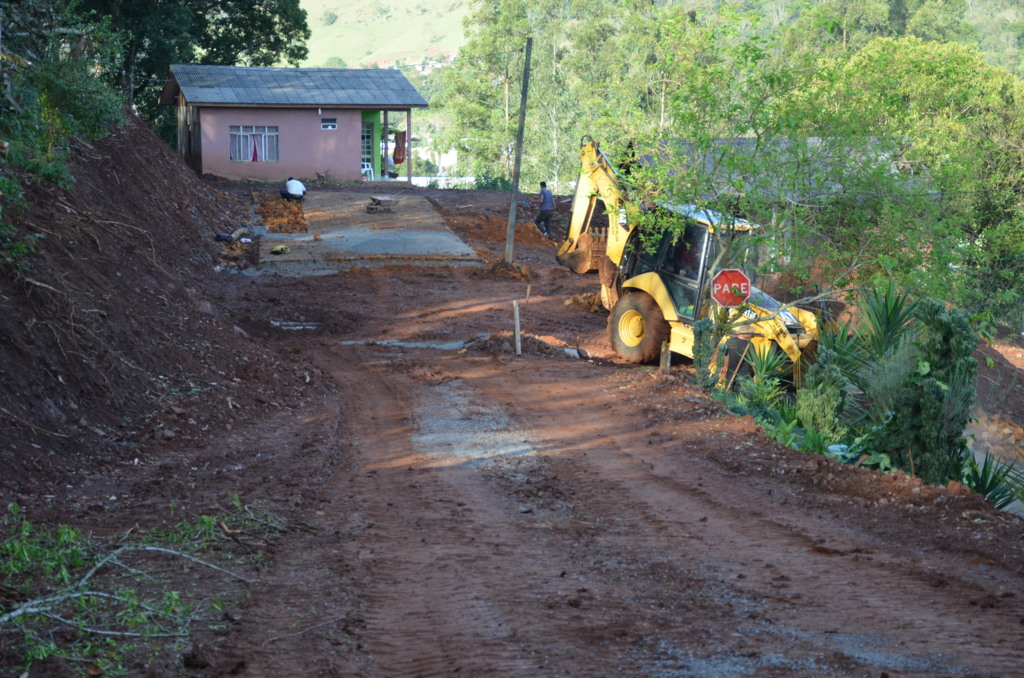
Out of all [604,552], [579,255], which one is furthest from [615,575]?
[579,255]

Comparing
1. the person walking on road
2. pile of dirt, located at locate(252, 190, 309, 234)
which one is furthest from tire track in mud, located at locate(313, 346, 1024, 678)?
the person walking on road

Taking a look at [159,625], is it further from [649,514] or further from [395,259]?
[395,259]

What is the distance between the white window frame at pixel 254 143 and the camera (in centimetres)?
4266

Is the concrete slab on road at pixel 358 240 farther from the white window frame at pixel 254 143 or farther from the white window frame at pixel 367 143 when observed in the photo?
the white window frame at pixel 367 143

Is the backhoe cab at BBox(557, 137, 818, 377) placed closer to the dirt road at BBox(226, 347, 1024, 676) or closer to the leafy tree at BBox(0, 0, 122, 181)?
the dirt road at BBox(226, 347, 1024, 676)

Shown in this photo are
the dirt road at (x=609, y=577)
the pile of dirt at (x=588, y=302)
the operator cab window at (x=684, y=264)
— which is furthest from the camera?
the pile of dirt at (x=588, y=302)

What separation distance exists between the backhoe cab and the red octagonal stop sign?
26.0 inches

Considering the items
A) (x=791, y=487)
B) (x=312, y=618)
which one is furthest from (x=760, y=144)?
(x=312, y=618)

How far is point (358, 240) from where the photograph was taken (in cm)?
3047

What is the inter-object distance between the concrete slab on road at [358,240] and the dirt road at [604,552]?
1381 cm

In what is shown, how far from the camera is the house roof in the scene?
4193 cm

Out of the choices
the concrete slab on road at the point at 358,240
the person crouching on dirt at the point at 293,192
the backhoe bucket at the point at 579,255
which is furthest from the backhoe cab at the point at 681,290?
the person crouching on dirt at the point at 293,192

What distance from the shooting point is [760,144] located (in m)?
14.9

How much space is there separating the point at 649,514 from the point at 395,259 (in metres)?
20.7
